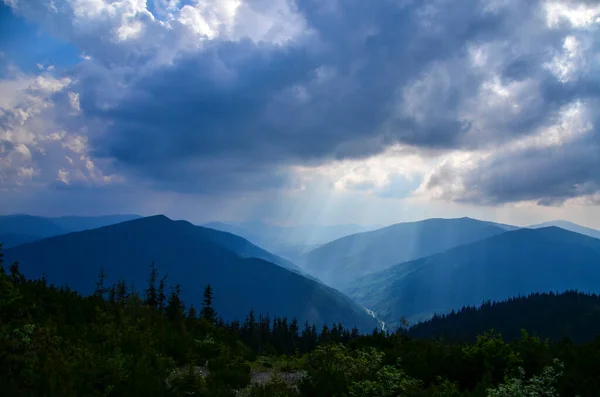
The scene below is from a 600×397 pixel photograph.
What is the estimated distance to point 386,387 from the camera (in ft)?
41.7

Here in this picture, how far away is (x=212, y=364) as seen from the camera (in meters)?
16.8

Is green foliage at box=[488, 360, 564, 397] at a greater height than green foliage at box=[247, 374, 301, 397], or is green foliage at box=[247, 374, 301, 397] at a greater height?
green foliage at box=[488, 360, 564, 397]

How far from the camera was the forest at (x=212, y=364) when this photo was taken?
1088 cm

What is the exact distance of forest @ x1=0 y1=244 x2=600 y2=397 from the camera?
10875 mm

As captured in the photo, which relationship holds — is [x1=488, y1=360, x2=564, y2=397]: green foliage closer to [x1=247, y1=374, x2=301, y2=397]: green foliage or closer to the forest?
the forest

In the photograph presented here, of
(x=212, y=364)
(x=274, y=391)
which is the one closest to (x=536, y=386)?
(x=274, y=391)

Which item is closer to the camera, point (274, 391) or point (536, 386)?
point (536, 386)

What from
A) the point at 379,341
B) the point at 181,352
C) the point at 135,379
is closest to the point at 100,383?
the point at 135,379

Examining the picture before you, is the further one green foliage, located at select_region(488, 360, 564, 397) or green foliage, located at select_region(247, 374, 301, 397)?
green foliage, located at select_region(247, 374, 301, 397)

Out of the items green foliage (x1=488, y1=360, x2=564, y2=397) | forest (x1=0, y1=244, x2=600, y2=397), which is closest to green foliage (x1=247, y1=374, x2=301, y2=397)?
forest (x1=0, y1=244, x2=600, y2=397)

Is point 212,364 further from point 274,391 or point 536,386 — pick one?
point 536,386

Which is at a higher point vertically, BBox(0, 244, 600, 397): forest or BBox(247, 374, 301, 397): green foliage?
BBox(0, 244, 600, 397): forest

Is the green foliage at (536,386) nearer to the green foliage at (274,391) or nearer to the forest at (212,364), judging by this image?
the forest at (212,364)

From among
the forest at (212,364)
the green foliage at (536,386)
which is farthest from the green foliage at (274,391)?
the green foliage at (536,386)
